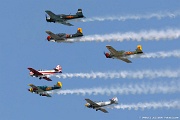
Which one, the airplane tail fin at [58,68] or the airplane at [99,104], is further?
the airplane tail fin at [58,68]

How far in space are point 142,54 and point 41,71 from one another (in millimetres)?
16873

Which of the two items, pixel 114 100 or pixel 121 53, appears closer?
pixel 121 53

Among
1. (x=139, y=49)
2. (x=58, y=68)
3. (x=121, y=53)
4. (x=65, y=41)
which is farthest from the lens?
(x=58, y=68)

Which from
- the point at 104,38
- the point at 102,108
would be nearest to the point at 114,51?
the point at 104,38

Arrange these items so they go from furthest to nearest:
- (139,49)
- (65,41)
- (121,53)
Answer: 1. (65,41)
2. (121,53)
3. (139,49)

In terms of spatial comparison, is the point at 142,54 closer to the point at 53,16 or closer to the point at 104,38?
the point at 104,38

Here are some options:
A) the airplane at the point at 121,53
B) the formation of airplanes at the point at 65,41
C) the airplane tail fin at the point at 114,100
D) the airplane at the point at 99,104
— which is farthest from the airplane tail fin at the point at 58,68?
the airplane at the point at 121,53

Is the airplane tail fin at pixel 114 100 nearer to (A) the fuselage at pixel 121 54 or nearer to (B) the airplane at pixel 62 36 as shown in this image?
(A) the fuselage at pixel 121 54

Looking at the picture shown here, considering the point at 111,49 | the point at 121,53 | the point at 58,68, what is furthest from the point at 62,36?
the point at 121,53

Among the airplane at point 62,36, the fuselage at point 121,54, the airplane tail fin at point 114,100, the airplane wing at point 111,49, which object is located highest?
the airplane at point 62,36

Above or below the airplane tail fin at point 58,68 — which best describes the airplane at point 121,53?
below

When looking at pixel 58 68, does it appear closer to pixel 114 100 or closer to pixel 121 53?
pixel 114 100

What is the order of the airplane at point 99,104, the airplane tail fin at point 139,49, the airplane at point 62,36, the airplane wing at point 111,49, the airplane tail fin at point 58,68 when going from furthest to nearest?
the airplane tail fin at point 58,68, the airplane at point 99,104, the airplane at point 62,36, the airplane wing at point 111,49, the airplane tail fin at point 139,49

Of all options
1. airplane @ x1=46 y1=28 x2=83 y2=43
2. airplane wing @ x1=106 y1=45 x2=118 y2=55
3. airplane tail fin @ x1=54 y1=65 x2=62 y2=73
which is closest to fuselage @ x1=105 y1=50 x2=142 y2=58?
airplane wing @ x1=106 y1=45 x2=118 y2=55
